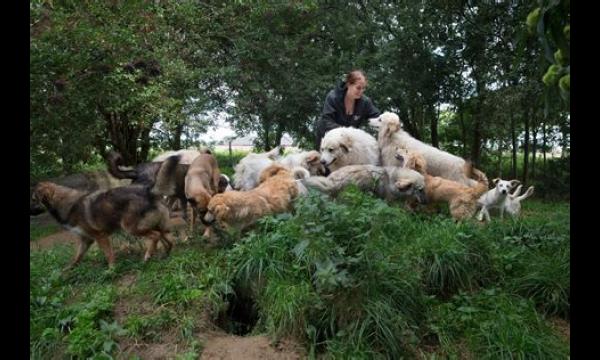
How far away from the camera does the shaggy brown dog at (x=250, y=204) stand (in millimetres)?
5414

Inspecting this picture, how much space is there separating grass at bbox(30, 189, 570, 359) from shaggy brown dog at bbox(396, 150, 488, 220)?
3.13 ft

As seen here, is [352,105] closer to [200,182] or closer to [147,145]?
[200,182]

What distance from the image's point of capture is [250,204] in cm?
565

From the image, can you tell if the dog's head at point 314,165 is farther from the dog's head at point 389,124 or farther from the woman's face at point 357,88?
the woman's face at point 357,88

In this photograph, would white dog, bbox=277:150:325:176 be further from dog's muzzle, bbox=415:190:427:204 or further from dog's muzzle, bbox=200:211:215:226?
dog's muzzle, bbox=200:211:215:226

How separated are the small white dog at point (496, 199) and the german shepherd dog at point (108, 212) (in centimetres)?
456

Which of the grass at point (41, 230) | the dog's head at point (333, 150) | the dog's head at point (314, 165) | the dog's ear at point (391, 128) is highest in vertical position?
the dog's ear at point (391, 128)

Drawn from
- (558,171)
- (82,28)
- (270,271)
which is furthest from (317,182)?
(558,171)

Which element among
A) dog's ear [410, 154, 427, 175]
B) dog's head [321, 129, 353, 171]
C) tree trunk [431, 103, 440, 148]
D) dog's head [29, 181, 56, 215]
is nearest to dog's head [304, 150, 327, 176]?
dog's head [321, 129, 353, 171]

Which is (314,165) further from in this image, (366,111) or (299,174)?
(366,111)

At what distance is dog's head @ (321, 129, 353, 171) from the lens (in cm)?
768

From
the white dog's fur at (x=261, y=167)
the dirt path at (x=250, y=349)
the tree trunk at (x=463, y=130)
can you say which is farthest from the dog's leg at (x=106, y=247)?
the tree trunk at (x=463, y=130)

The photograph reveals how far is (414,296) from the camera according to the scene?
4.44 meters
